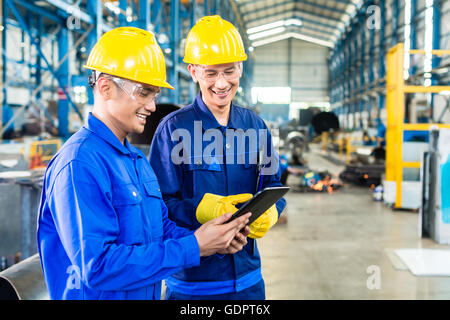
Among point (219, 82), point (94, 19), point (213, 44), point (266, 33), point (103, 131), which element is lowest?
point (103, 131)

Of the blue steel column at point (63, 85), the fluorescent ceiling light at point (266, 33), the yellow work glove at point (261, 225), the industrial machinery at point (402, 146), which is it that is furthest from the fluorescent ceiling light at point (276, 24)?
the yellow work glove at point (261, 225)

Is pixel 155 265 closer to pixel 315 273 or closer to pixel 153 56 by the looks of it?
pixel 153 56

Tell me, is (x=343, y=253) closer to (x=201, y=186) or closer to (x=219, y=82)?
(x=201, y=186)

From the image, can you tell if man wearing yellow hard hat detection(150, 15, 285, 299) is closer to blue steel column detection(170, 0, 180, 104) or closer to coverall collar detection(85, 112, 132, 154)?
coverall collar detection(85, 112, 132, 154)

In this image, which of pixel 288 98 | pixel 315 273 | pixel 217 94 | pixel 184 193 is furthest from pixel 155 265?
pixel 288 98

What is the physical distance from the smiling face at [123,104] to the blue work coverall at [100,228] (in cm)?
6

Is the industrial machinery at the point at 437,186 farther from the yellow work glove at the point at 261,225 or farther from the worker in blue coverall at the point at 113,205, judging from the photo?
the worker in blue coverall at the point at 113,205

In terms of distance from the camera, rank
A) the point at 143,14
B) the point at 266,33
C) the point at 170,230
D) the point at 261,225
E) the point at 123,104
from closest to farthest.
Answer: the point at 123,104, the point at 170,230, the point at 261,225, the point at 143,14, the point at 266,33

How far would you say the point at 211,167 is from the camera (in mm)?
1980

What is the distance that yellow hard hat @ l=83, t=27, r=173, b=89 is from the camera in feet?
4.70

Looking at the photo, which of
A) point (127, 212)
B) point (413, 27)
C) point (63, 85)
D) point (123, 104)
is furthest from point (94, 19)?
point (413, 27)

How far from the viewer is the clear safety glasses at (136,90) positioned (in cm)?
142

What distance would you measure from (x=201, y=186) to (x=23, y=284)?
1.05m

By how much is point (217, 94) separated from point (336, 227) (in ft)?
17.0
